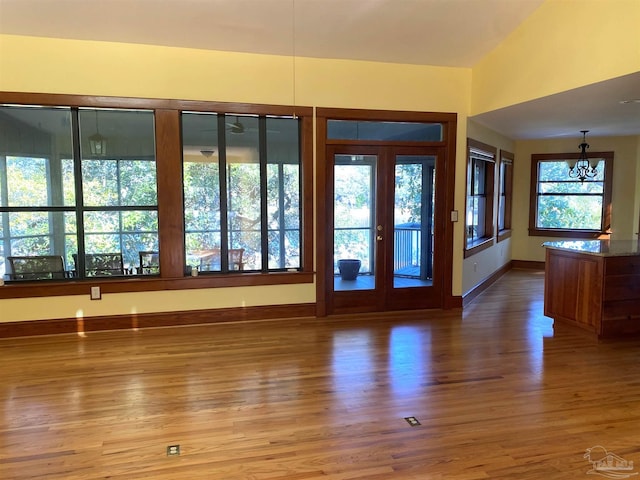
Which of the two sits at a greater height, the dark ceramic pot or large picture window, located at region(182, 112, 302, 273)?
large picture window, located at region(182, 112, 302, 273)

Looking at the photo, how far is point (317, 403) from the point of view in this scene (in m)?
3.08

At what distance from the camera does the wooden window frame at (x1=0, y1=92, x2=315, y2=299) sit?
4461 millimetres

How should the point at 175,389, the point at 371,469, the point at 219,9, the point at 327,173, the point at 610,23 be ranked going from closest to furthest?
the point at 371,469 → the point at 175,389 → the point at 610,23 → the point at 219,9 → the point at 327,173

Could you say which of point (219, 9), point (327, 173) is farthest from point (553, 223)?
point (219, 9)

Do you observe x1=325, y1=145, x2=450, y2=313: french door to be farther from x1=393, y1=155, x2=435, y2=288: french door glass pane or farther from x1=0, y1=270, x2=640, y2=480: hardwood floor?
x1=0, y1=270, x2=640, y2=480: hardwood floor

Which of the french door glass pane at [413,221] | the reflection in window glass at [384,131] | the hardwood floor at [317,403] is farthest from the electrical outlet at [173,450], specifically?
the reflection in window glass at [384,131]

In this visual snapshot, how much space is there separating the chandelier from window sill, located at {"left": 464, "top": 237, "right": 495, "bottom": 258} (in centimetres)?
208

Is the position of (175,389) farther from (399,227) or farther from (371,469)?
(399,227)

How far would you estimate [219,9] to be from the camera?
4.01 m

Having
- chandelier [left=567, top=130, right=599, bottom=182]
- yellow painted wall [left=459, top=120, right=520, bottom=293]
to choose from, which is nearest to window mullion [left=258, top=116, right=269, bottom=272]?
yellow painted wall [left=459, top=120, right=520, bottom=293]

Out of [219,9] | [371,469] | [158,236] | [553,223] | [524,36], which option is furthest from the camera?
[553,223]

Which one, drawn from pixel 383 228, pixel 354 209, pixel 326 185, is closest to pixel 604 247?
pixel 383 228

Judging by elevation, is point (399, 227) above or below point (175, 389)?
above

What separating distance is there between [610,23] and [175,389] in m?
4.33
